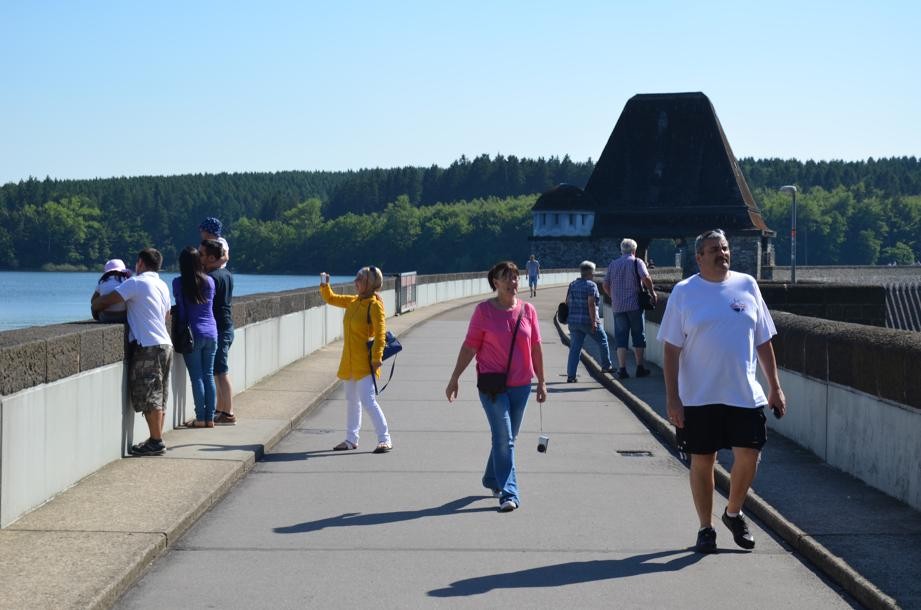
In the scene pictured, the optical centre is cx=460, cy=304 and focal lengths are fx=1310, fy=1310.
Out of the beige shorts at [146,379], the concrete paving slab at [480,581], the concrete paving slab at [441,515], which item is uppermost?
the beige shorts at [146,379]

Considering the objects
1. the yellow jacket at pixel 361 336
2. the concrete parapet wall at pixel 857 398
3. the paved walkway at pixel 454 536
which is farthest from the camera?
the yellow jacket at pixel 361 336

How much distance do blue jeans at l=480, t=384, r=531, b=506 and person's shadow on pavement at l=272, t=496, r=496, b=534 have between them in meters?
0.20

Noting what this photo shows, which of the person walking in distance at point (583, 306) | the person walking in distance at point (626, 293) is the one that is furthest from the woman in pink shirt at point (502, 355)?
the person walking in distance at point (626, 293)

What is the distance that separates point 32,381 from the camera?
339 inches

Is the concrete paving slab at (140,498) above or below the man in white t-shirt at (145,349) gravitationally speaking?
below

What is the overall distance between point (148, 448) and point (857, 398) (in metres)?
5.79

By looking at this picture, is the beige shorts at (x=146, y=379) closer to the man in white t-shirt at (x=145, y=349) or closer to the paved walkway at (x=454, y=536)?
the man in white t-shirt at (x=145, y=349)

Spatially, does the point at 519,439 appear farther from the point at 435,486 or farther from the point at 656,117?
the point at 656,117

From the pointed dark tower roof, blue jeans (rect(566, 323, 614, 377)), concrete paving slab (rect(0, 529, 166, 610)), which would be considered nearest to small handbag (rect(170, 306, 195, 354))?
concrete paving slab (rect(0, 529, 166, 610))

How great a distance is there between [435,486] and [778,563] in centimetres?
336

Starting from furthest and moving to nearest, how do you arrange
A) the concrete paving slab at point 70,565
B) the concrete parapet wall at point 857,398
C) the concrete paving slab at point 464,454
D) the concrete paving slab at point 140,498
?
the concrete paving slab at point 464,454 → the concrete parapet wall at point 857,398 → the concrete paving slab at point 140,498 → the concrete paving slab at point 70,565

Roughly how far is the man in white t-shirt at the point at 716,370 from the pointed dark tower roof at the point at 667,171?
95.2 meters

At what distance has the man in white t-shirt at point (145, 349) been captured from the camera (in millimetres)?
11039

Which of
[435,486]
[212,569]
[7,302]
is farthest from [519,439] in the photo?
[7,302]
